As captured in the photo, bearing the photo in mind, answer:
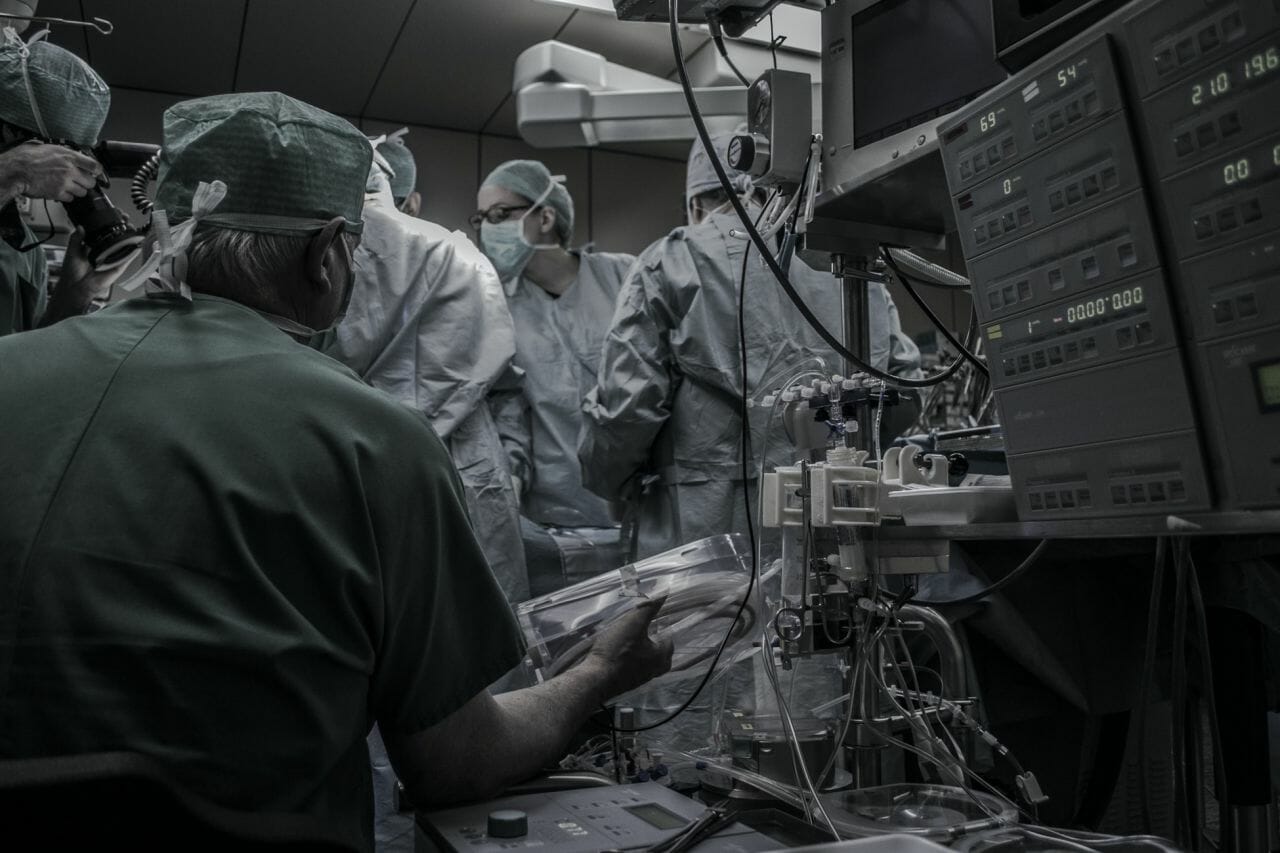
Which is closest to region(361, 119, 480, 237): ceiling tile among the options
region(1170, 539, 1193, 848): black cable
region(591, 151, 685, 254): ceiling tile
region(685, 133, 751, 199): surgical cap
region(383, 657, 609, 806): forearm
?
region(591, 151, 685, 254): ceiling tile

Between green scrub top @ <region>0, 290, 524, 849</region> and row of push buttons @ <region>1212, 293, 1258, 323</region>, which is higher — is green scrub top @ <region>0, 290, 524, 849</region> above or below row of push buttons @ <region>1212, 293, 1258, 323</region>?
below

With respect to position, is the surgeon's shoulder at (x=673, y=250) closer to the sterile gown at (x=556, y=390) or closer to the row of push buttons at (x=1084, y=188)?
the sterile gown at (x=556, y=390)

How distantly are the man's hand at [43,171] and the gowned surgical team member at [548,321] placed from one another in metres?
1.20

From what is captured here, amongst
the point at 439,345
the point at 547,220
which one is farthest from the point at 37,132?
the point at 547,220

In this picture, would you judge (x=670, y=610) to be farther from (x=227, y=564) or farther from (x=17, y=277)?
(x=17, y=277)

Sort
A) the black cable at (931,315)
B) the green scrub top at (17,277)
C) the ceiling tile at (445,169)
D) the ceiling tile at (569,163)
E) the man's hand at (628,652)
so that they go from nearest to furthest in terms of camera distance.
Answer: the man's hand at (628,652)
the black cable at (931,315)
the green scrub top at (17,277)
the ceiling tile at (445,169)
the ceiling tile at (569,163)

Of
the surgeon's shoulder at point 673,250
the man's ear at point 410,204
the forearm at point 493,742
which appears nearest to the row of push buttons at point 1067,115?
the forearm at point 493,742

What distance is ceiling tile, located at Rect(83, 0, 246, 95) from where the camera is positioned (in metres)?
4.12

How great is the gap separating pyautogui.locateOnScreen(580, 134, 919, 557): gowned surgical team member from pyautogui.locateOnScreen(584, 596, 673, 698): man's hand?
1175 millimetres

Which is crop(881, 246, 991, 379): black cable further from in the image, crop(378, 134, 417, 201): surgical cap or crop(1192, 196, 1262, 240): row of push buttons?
crop(378, 134, 417, 201): surgical cap

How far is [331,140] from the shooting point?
1123mm

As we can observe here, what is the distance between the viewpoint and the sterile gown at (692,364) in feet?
7.63

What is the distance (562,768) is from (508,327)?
5.46 ft

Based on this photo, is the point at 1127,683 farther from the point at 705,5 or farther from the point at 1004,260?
the point at 705,5
